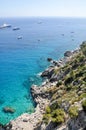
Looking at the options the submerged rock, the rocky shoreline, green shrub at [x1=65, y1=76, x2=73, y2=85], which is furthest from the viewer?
green shrub at [x1=65, y1=76, x2=73, y2=85]

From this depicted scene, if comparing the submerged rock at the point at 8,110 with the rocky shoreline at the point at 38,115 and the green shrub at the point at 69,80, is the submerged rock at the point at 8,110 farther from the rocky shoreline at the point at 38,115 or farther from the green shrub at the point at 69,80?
the green shrub at the point at 69,80

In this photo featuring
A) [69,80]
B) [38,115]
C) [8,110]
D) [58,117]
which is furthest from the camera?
[69,80]

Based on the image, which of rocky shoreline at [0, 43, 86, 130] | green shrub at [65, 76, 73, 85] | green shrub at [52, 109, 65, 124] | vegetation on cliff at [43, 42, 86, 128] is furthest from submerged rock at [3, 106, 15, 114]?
green shrub at [52, 109, 65, 124]

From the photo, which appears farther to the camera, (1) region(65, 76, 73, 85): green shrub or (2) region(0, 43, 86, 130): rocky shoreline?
(1) region(65, 76, 73, 85): green shrub

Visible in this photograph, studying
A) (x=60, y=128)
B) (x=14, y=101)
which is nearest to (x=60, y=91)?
(x=14, y=101)

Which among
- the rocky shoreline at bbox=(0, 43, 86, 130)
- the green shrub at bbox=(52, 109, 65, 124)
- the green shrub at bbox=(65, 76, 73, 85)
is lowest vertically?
the rocky shoreline at bbox=(0, 43, 86, 130)

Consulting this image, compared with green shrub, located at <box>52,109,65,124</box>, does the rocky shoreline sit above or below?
below

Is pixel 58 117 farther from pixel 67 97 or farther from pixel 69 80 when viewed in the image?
pixel 69 80

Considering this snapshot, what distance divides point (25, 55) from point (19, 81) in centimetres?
4727

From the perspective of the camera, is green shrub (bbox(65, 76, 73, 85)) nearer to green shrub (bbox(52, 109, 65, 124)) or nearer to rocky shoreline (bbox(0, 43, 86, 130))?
rocky shoreline (bbox(0, 43, 86, 130))

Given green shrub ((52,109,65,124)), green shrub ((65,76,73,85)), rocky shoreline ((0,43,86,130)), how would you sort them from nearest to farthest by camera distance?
green shrub ((52,109,65,124)) → rocky shoreline ((0,43,86,130)) → green shrub ((65,76,73,85))

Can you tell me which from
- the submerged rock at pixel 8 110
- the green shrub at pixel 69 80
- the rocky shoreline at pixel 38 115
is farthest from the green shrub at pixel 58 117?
the green shrub at pixel 69 80

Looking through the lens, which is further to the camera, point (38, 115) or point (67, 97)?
point (38, 115)

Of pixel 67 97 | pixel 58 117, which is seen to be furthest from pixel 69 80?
pixel 58 117
